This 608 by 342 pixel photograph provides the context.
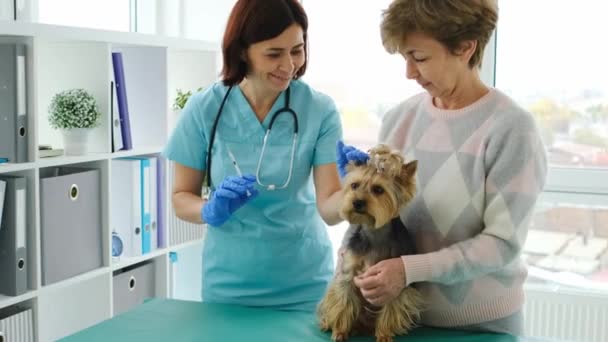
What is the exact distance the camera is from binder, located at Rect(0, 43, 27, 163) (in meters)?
2.30

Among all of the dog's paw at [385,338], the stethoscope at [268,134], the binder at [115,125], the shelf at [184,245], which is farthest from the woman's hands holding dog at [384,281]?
the shelf at [184,245]

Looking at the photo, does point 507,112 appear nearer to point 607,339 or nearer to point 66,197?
point 66,197

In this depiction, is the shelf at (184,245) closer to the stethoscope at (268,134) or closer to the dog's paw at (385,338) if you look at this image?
the stethoscope at (268,134)

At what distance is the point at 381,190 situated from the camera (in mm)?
1585

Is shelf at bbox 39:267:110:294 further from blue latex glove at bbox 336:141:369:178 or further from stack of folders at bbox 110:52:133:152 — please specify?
blue latex glove at bbox 336:141:369:178

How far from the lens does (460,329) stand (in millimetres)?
1663

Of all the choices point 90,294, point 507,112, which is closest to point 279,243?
point 507,112

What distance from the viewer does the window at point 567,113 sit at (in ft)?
A: 10.2

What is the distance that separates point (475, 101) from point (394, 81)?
181cm

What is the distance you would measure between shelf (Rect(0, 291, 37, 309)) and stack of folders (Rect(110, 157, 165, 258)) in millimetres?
482

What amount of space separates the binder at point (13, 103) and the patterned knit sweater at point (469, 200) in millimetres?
1220

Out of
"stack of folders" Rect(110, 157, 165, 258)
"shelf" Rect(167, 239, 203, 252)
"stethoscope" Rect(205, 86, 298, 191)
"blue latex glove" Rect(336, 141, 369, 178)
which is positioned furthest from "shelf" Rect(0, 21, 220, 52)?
"blue latex glove" Rect(336, 141, 369, 178)

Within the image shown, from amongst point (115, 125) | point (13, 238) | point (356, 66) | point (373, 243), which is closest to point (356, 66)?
point (356, 66)

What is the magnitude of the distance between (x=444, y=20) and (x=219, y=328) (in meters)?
0.84
